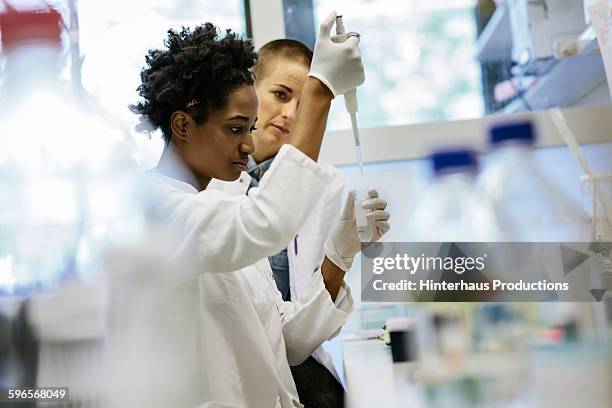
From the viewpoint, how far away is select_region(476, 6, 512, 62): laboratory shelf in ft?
6.91

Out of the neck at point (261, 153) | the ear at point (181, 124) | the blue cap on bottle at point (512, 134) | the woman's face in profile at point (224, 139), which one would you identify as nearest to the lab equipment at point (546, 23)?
the blue cap on bottle at point (512, 134)

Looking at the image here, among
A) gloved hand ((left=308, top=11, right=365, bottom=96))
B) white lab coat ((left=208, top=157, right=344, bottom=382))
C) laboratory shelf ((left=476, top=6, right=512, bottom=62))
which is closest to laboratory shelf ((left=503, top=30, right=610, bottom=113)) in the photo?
laboratory shelf ((left=476, top=6, right=512, bottom=62))

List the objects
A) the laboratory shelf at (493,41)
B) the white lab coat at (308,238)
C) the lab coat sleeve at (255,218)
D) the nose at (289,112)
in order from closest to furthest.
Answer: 1. the lab coat sleeve at (255,218)
2. the white lab coat at (308,238)
3. the nose at (289,112)
4. the laboratory shelf at (493,41)

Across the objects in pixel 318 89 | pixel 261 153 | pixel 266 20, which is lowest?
pixel 318 89

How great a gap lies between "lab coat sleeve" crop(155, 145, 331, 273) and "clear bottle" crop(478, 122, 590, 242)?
0.36m

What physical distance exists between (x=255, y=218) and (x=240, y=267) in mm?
96

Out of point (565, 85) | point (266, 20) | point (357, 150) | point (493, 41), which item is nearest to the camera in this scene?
point (357, 150)

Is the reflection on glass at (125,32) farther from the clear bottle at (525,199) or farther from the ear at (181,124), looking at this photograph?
the clear bottle at (525,199)

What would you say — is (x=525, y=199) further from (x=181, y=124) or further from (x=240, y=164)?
(x=181, y=124)

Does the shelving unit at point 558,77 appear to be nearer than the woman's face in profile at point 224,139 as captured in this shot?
No

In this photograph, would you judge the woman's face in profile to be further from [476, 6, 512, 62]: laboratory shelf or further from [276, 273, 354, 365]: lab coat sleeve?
[476, 6, 512, 62]: laboratory shelf

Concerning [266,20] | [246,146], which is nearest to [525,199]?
[246,146]

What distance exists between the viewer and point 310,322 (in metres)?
1.41

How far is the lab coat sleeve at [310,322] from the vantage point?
141 centimetres
